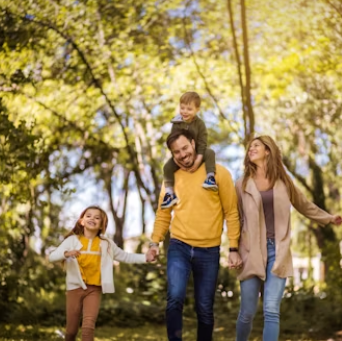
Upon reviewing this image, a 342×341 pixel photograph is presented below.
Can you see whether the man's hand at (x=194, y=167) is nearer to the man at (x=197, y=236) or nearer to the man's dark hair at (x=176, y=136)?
the man at (x=197, y=236)

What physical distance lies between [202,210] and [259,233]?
1.57 feet

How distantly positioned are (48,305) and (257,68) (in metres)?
7.17

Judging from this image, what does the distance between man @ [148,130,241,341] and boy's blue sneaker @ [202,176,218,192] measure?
0.04 metres

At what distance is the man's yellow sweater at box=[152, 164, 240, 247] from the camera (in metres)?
5.38

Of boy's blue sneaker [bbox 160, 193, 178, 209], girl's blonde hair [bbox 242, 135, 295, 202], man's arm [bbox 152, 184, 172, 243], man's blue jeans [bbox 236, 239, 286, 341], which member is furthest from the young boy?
man's blue jeans [bbox 236, 239, 286, 341]

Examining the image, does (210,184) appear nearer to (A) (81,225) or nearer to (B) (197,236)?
(B) (197,236)

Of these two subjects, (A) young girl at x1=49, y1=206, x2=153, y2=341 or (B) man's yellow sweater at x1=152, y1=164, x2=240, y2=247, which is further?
(A) young girl at x1=49, y1=206, x2=153, y2=341

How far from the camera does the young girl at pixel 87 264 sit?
576 cm

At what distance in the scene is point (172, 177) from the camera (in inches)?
224

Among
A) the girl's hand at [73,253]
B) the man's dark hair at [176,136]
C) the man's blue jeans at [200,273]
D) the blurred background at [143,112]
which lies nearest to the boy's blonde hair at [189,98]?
the man's dark hair at [176,136]

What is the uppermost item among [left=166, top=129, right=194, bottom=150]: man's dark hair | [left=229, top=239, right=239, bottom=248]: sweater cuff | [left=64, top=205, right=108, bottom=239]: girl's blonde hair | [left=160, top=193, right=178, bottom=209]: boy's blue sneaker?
[left=166, top=129, right=194, bottom=150]: man's dark hair

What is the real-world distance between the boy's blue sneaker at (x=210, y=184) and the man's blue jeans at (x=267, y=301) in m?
0.60

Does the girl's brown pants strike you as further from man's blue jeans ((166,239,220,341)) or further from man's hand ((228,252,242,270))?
man's hand ((228,252,242,270))

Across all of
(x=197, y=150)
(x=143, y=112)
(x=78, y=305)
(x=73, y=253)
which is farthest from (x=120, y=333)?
(x=143, y=112)
